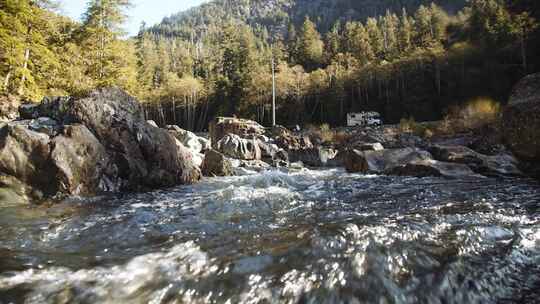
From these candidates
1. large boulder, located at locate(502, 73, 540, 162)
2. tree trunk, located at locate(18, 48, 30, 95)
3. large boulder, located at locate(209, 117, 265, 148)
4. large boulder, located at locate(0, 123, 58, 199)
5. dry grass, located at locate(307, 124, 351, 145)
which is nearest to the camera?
large boulder, located at locate(0, 123, 58, 199)

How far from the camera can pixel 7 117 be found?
1296 centimetres

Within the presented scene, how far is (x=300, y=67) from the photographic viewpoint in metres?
51.3

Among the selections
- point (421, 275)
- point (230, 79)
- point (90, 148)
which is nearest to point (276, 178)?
point (90, 148)

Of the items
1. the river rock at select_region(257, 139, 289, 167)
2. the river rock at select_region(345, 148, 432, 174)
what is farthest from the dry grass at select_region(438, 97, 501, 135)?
the river rock at select_region(257, 139, 289, 167)

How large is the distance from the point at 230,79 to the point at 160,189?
48955mm

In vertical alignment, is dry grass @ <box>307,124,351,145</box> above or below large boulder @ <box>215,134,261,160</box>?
above

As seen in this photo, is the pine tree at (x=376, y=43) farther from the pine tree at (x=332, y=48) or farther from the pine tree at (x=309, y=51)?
the pine tree at (x=309, y=51)

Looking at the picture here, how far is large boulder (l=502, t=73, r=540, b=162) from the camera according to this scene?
19.5 ft

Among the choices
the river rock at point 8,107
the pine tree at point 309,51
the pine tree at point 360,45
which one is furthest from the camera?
the pine tree at point 309,51

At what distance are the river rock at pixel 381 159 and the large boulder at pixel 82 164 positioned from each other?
24.4 feet

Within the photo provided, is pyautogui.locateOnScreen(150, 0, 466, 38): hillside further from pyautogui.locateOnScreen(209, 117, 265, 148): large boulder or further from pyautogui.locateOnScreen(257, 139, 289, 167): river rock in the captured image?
pyautogui.locateOnScreen(257, 139, 289, 167): river rock

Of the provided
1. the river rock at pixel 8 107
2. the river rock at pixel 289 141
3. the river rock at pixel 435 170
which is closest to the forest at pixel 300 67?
the river rock at pixel 8 107

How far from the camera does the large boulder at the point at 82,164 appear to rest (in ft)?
19.6

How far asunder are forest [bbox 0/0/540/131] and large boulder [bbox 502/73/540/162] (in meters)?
19.2
